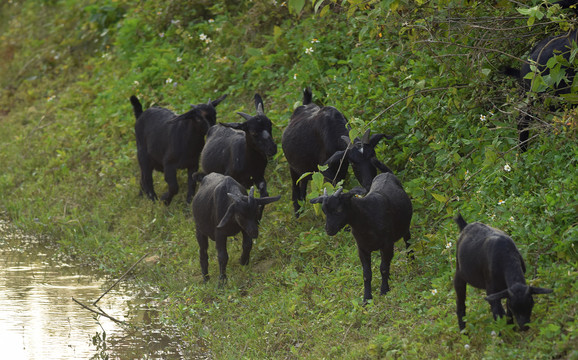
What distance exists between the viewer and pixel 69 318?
9.04m

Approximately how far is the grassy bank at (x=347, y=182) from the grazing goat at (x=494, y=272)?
185mm

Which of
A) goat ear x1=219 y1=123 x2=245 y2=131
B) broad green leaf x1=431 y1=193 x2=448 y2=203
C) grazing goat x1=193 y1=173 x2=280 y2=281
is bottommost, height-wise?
grazing goat x1=193 y1=173 x2=280 y2=281

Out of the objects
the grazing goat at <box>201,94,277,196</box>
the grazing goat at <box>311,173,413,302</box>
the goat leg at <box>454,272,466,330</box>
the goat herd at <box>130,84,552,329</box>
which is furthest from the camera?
the grazing goat at <box>201,94,277,196</box>

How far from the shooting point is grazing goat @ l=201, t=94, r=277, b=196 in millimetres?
10664

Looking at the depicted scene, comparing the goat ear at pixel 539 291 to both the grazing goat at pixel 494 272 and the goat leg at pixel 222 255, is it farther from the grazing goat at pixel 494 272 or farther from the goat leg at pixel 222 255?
the goat leg at pixel 222 255

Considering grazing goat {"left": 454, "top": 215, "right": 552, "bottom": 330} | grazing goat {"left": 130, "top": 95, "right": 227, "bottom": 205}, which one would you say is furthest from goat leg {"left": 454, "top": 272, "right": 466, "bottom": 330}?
grazing goat {"left": 130, "top": 95, "right": 227, "bottom": 205}

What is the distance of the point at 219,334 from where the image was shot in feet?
27.3

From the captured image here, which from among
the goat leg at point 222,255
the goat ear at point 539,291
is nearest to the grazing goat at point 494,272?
the goat ear at point 539,291

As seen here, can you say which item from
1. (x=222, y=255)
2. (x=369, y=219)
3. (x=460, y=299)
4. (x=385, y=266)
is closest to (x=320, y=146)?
(x=222, y=255)

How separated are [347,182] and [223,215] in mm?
2043

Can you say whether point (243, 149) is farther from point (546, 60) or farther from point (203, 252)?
point (546, 60)

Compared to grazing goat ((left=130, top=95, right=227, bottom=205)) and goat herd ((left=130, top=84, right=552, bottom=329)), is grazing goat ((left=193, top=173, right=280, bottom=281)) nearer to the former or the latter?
goat herd ((left=130, top=84, right=552, bottom=329))

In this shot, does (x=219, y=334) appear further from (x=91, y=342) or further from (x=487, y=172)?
(x=487, y=172)

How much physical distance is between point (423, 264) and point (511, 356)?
2.37 m
